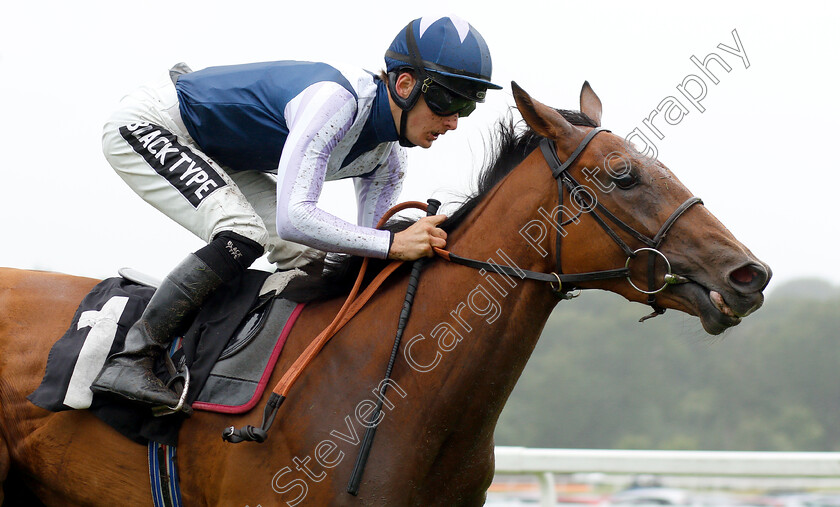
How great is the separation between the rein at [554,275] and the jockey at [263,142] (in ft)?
0.63

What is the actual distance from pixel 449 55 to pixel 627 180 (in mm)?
865

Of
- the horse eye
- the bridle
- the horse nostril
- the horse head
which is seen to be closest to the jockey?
the bridle

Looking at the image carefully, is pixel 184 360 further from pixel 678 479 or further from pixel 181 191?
pixel 678 479

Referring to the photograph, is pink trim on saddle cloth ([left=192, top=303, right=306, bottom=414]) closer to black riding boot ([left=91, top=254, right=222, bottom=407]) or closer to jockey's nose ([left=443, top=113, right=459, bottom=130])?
black riding boot ([left=91, top=254, right=222, bottom=407])

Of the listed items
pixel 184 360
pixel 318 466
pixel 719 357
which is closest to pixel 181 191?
pixel 184 360

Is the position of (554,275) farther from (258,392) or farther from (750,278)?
(258,392)

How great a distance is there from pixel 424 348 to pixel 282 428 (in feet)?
1.99

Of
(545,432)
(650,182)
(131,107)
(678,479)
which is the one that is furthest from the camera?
(545,432)

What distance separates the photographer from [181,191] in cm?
349

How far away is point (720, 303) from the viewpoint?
2.86 metres

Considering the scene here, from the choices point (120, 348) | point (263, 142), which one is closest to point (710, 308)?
point (263, 142)

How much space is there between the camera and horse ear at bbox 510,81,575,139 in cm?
319

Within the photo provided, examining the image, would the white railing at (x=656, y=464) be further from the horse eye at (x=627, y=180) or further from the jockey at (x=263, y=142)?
the horse eye at (x=627, y=180)

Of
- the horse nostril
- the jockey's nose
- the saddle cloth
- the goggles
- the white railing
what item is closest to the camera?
the horse nostril
